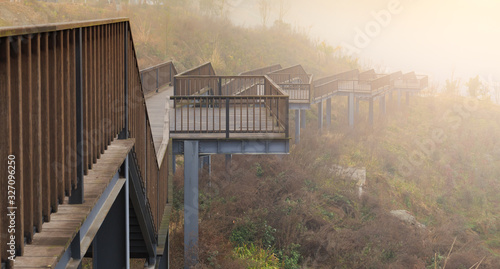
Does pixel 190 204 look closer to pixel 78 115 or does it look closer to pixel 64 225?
pixel 78 115

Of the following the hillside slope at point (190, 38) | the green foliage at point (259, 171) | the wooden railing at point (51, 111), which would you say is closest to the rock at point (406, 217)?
the green foliage at point (259, 171)

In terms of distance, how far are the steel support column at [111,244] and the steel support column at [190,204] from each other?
6.96m

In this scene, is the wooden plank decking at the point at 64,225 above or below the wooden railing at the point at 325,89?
below

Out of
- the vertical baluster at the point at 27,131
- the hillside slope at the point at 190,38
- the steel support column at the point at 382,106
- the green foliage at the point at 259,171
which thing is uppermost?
the hillside slope at the point at 190,38

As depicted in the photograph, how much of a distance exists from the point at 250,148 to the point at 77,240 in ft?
30.5

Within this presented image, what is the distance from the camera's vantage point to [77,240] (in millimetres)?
3102

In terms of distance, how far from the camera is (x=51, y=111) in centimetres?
271

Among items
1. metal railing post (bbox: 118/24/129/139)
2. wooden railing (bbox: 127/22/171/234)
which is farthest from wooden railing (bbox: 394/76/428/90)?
metal railing post (bbox: 118/24/129/139)

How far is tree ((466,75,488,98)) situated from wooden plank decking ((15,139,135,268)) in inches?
2143

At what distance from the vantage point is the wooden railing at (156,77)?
1881cm

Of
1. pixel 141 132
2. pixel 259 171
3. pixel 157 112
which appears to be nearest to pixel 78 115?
pixel 141 132

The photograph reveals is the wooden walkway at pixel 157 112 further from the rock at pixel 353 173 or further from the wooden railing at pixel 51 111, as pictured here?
the rock at pixel 353 173

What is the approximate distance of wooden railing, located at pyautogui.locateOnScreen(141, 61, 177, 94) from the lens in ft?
61.7

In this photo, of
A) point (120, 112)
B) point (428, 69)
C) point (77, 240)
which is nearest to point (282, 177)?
point (120, 112)
